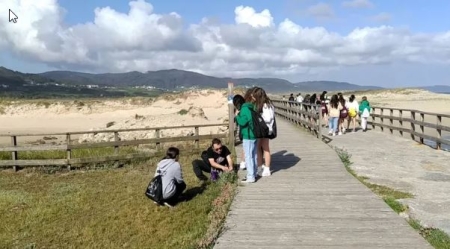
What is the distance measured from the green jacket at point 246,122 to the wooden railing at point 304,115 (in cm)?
722

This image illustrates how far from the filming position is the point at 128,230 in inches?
308

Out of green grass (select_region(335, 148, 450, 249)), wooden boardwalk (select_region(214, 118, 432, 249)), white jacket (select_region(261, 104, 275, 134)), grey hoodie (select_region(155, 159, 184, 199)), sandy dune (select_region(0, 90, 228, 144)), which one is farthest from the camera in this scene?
sandy dune (select_region(0, 90, 228, 144))

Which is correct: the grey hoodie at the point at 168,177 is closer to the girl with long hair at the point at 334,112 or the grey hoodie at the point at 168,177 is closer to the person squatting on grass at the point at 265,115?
the person squatting on grass at the point at 265,115

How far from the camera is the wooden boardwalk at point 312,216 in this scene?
5.44 m

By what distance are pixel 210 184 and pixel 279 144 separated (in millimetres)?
4392

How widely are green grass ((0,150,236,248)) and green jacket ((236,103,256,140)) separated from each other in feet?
3.26

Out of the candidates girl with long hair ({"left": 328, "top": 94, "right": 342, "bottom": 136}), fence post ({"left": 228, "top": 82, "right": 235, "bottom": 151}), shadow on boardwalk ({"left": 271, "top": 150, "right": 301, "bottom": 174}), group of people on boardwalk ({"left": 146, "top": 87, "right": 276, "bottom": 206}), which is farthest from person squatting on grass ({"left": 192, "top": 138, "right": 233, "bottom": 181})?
girl with long hair ({"left": 328, "top": 94, "right": 342, "bottom": 136})

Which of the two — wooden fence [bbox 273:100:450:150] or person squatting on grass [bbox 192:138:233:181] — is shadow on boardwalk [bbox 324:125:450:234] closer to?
wooden fence [bbox 273:100:450:150]

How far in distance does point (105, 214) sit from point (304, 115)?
1177 centimetres

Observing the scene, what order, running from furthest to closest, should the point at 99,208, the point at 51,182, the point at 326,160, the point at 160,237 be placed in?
1. the point at 51,182
2. the point at 326,160
3. the point at 99,208
4. the point at 160,237

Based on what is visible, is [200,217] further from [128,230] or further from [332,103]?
[332,103]

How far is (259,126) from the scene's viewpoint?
336 inches

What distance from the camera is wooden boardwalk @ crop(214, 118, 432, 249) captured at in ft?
17.9

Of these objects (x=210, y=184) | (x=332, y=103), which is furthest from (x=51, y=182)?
(x=332, y=103)
